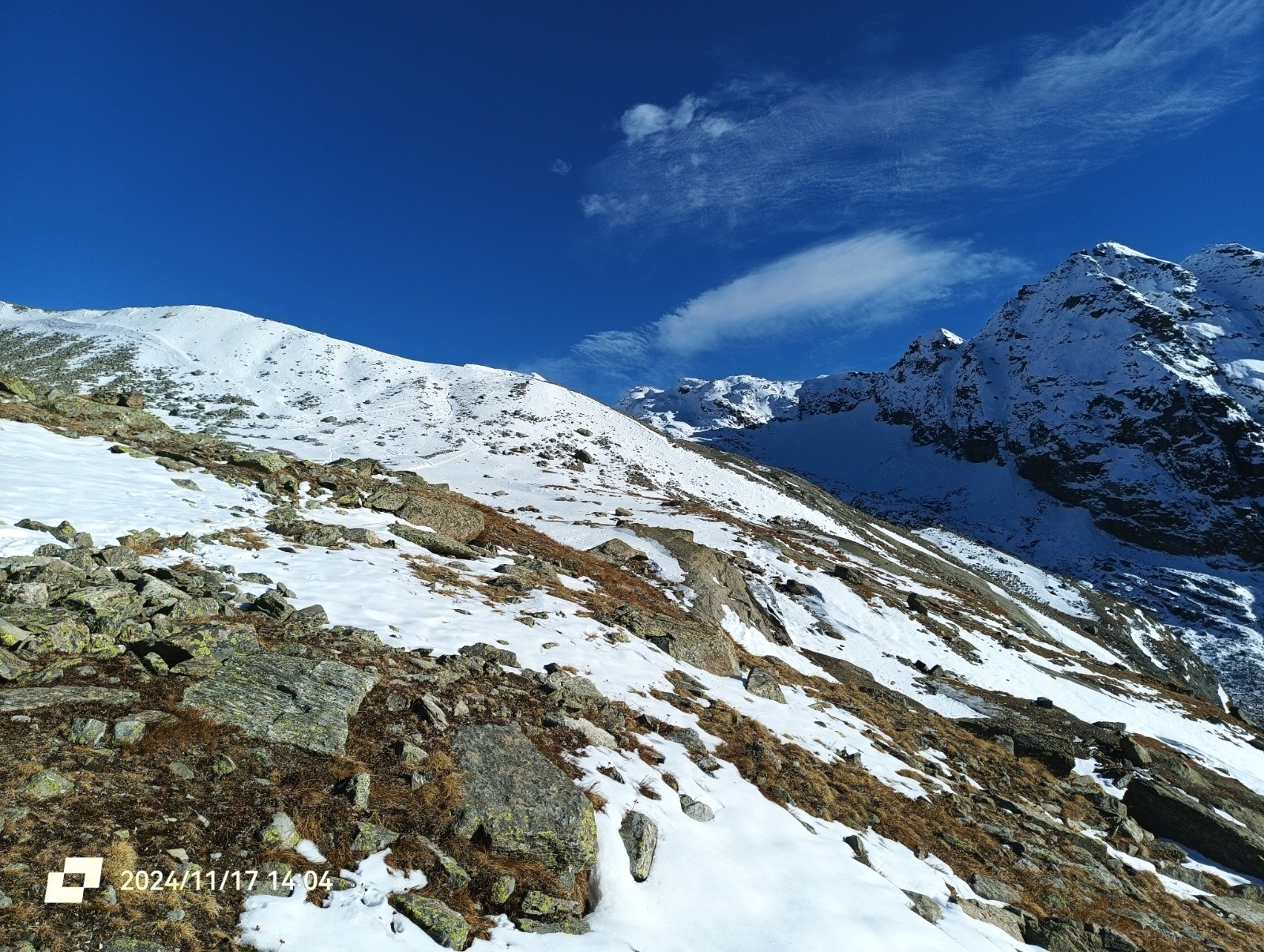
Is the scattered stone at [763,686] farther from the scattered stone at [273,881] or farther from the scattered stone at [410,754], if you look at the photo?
the scattered stone at [273,881]

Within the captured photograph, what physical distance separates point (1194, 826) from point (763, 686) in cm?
1114

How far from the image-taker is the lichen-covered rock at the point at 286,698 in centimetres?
635

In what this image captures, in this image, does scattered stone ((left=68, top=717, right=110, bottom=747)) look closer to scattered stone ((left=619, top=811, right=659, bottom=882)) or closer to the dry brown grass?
scattered stone ((left=619, top=811, right=659, bottom=882))

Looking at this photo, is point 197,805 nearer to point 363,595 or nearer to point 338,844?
point 338,844

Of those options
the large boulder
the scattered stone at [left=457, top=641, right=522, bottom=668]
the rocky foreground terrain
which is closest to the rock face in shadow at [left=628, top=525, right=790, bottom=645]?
the rocky foreground terrain

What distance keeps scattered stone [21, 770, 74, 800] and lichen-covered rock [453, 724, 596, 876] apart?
332 cm

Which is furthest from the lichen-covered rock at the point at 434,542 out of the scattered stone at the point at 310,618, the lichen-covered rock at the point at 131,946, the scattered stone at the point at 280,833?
the lichen-covered rock at the point at 131,946

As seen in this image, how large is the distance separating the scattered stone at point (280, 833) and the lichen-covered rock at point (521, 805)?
5.21ft

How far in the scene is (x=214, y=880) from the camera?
452 centimetres

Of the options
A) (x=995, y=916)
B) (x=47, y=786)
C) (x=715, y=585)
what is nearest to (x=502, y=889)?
(x=47, y=786)

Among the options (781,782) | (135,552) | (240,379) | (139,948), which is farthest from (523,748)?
(240,379)

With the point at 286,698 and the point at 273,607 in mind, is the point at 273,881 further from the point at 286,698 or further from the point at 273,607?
the point at 273,607

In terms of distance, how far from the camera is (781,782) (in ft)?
31.6

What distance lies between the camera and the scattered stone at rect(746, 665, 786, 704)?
14.5m
